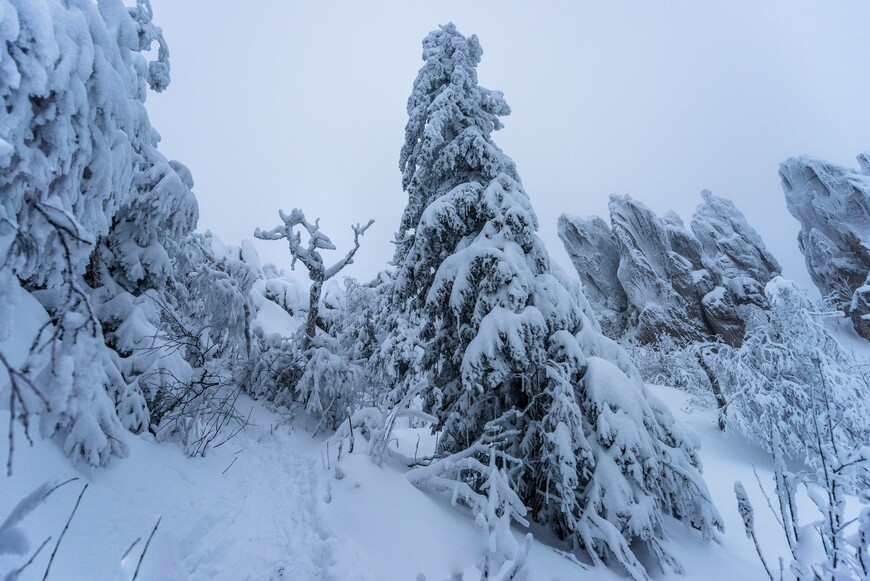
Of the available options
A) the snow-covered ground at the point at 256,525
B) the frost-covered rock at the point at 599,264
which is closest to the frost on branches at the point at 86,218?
the snow-covered ground at the point at 256,525

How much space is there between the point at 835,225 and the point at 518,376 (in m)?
41.1

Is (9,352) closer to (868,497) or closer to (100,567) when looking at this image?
(100,567)

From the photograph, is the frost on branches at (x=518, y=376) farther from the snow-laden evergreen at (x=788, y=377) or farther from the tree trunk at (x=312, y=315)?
the snow-laden evergreen at (x=788, y=377)

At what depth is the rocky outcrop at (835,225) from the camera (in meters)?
29.7

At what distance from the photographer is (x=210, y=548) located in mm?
3543

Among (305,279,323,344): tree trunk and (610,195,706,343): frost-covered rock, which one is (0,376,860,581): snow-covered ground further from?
(610,195,706,343): frost-covered rock

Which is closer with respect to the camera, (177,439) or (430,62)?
(177,439)

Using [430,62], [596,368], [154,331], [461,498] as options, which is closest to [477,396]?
[461,498]

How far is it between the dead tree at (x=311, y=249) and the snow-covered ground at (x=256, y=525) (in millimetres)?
4721

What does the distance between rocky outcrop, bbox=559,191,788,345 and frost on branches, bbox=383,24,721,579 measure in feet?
101

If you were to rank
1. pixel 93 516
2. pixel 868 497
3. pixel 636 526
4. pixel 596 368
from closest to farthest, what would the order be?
1. pixel 868 497
2. pixel 93 516
3. pixel 636 526
4. pixel 596 368

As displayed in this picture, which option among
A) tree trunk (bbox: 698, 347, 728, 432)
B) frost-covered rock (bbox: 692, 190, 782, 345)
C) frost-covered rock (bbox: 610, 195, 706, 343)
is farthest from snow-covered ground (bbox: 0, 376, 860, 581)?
frost-covered rock (bbox: 610, 195, 706, 343)

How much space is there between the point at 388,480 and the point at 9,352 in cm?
401

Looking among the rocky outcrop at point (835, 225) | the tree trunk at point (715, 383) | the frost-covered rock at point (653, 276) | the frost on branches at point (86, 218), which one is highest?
the rocky outcrop at point (835, 225)
